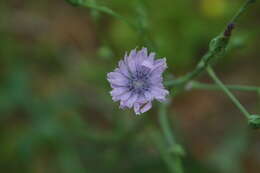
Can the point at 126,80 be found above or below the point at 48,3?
below

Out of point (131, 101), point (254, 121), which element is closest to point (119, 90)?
point (131, 101)

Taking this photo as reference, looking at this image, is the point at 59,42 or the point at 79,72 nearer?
the point at 79,72

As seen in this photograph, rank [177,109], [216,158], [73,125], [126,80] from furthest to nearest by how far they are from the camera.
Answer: [177,109], [216,158], [73,125], [126,80]

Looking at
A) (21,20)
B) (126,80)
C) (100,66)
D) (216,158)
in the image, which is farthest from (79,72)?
(126,80)

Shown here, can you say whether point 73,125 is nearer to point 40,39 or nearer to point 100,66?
point 100,66

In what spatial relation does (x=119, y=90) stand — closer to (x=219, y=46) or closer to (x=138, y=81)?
(x=138, y=81)

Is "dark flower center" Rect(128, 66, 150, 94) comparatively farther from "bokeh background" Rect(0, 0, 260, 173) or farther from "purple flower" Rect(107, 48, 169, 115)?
"bokeh background" Rect(0, 0, 260, 173)

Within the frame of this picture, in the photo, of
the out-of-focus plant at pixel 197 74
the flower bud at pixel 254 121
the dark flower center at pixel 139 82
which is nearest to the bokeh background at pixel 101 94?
the out-of-focus plant at pixel 197 74
